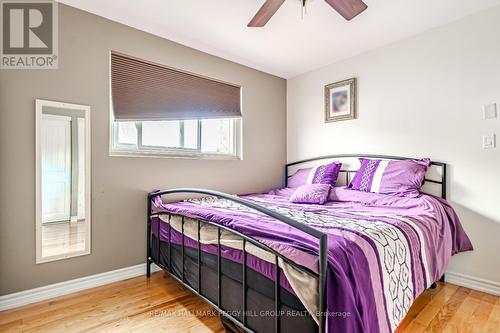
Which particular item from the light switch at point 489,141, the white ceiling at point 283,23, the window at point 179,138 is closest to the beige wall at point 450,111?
the light switch at point 489,141

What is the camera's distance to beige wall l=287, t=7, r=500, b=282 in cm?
202

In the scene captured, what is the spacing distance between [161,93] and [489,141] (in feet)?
9.16

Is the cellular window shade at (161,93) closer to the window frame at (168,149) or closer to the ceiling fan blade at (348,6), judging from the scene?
the window frame at (168,149)

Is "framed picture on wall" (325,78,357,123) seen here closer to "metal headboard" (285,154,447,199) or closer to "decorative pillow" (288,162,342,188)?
"metal headboard" (285,154,447,199)

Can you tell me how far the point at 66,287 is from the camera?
193 centimetres

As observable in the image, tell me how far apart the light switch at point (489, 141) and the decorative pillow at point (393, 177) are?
388 mm

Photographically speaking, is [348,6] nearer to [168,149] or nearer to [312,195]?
[312,195]

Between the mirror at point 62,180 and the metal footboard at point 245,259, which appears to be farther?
the mirror at point 62,180

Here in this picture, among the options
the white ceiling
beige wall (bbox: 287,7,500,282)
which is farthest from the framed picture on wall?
the white ceiling

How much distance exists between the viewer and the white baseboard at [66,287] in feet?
5.69

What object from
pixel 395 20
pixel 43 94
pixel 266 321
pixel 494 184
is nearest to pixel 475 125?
pixel 494 184

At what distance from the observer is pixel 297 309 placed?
1036 mm

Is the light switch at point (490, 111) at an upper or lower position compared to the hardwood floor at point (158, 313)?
upper

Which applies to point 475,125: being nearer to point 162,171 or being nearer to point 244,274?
point 244,274
